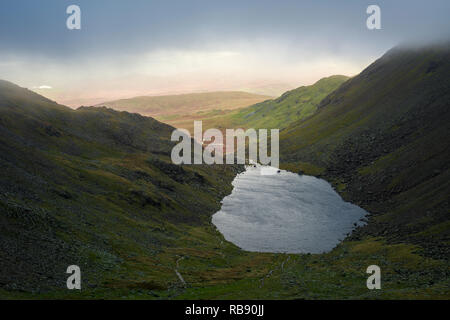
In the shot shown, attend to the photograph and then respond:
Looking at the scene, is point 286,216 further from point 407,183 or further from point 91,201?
point 91,201

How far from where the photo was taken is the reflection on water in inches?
3831

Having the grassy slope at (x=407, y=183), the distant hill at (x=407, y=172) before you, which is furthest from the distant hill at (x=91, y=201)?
the distant hill at (x=407, y=172)

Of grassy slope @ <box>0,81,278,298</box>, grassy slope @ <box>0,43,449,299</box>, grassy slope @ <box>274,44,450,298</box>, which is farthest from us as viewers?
grassy slope @ <box>274,44,450,298</box>

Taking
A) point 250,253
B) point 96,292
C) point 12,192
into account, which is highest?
point 12,192

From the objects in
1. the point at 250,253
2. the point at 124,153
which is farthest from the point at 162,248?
the point at 124,153

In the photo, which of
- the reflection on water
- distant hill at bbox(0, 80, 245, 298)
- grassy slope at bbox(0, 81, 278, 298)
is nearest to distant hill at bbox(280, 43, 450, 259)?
the reflection on water

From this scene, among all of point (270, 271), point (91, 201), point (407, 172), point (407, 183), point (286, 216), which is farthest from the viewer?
point (407, 172)

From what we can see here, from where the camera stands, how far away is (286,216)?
119 metres

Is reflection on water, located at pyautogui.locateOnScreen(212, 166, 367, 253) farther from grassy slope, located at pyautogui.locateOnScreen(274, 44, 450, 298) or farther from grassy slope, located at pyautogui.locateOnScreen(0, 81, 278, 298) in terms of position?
grassy slope, located at pyautogui.locateOnScreen(274, 44, 450, 298)

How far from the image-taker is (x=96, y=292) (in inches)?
1780

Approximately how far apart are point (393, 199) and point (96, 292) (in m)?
103

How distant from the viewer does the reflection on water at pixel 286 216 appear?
319 feet

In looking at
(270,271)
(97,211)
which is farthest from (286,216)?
(97,211)
